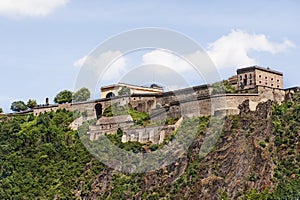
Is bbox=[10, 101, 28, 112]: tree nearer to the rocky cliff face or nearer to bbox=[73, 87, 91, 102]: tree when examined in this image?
bbox=[73, 87, 91, 102]: tree

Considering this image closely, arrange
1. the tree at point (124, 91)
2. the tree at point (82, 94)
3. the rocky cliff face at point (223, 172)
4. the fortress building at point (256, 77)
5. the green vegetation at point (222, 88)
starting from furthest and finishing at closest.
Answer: the tree at point (82, 94) < the tree at point (124, 91) < the fortress building at point (256, 77) < the green vegetation at point (222, 88) < the rocky cliff face at point (223, 172)

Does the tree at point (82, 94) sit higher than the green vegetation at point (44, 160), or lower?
higher

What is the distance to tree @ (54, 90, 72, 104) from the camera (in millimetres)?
102250

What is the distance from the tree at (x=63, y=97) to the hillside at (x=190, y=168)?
30.5 feet

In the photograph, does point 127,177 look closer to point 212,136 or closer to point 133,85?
point 212,136

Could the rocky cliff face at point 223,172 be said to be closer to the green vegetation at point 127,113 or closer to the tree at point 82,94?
the green vegetation at point 127,113

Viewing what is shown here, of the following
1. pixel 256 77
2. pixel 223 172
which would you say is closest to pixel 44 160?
pixel 223 172

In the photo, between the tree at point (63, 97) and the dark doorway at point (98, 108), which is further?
the tree at point (63, 97)

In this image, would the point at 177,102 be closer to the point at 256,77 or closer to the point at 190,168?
the point at 256,77

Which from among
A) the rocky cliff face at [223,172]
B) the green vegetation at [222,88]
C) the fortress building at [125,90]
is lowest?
the rocky cliff face at [223,172]

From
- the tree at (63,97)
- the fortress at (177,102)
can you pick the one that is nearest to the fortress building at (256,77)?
the fortress at (177,102)

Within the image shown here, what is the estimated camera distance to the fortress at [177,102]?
83.1 m

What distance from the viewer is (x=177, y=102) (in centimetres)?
8694

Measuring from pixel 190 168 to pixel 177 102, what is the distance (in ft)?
36.4
